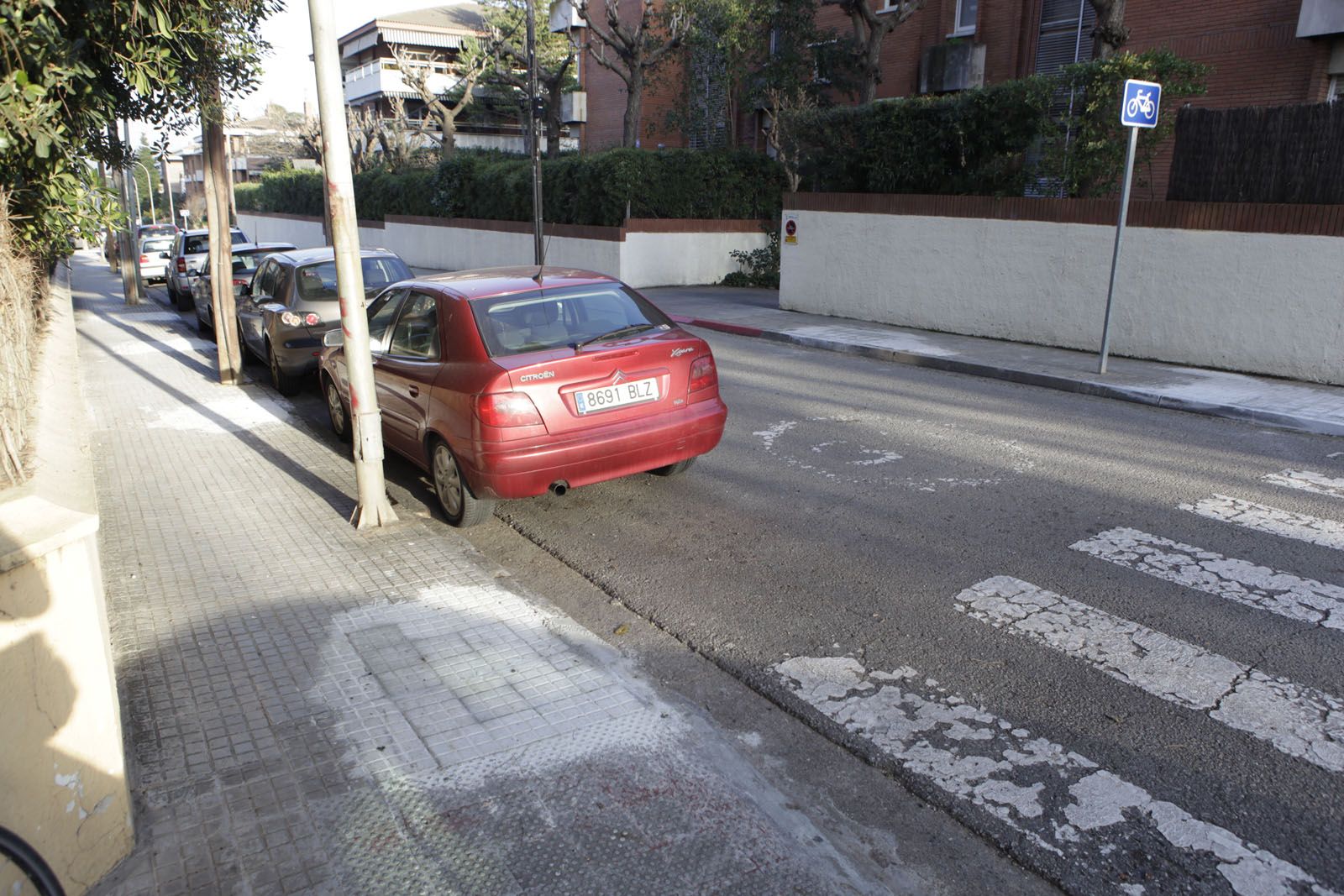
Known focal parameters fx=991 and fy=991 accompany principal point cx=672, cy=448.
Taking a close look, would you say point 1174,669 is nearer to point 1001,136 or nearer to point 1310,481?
point 1310,481

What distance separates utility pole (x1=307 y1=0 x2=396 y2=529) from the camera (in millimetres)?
6094

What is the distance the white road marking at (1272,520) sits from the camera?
6.08 m

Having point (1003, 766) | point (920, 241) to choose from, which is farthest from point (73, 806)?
point (920, 241)

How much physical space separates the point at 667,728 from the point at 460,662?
1.11 metres

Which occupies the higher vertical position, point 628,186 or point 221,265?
point 628,186

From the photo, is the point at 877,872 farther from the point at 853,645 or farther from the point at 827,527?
the point at 827,527

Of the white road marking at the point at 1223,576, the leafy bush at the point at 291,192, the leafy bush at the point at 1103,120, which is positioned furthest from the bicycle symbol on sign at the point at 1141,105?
the leafy bush at the point at 291,192

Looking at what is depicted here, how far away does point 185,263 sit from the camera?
69.8 feet

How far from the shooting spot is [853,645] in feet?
15.6

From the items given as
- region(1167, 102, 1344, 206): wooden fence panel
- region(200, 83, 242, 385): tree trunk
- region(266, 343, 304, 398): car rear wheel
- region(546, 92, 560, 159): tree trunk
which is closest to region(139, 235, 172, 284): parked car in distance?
region(546, 92, 560, 159): tree trunk

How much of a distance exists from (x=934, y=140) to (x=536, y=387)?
12.1 metres

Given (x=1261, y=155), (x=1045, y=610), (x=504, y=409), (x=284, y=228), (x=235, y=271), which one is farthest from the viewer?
(x=284, y=228)

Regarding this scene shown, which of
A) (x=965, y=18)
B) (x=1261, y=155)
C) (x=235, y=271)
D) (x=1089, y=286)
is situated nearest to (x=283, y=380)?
(x=235, y=271)

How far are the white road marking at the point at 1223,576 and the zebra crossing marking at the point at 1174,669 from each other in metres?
0.74
